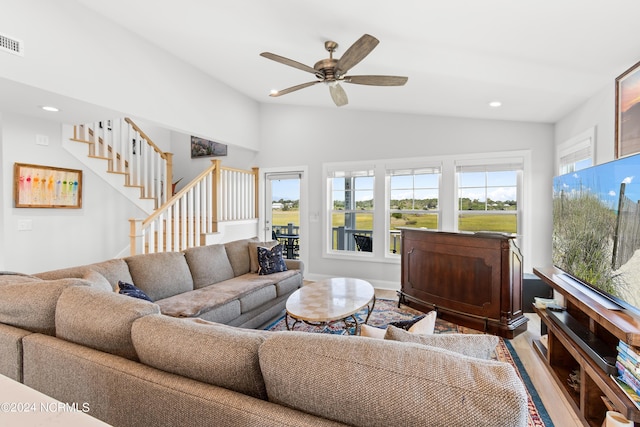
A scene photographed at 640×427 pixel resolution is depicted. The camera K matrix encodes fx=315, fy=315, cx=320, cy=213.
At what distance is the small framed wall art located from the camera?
3734 millimetres

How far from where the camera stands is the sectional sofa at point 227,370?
754 mm

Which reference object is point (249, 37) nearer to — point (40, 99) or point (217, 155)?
point (40, 99)

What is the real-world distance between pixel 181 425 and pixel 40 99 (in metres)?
3.35

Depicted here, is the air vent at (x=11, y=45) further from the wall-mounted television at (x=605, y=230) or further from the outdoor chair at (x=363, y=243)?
the outdoor chair at (x=363, y=243)

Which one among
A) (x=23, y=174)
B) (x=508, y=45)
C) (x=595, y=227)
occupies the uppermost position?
(x=508, y=45)

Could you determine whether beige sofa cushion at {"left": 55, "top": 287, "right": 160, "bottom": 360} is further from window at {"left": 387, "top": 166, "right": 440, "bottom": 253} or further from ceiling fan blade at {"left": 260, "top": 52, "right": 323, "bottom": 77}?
window at {"left": 387, "top": 166, "right": 440, "bottom": 253}

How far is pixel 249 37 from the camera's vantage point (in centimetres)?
314

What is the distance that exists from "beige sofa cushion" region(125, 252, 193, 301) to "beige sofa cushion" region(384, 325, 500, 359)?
2.52 metres

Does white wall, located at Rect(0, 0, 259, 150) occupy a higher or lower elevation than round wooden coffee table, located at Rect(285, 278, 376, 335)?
higher

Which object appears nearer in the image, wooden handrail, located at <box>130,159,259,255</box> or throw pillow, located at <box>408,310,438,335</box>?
throw pillow, located at <box>408,310,438,335</box>

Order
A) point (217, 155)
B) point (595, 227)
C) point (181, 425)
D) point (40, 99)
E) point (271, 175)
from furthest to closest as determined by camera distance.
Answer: point (217, 155), point (271, 175), point (40, 99), point (595, 227), point (181, 425)

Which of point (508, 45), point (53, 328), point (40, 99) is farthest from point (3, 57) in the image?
point (508, 45)

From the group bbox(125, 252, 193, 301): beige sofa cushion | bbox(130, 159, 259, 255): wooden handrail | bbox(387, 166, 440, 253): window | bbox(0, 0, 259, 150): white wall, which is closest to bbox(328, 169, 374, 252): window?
bbox(387, 166, 440, 253): window

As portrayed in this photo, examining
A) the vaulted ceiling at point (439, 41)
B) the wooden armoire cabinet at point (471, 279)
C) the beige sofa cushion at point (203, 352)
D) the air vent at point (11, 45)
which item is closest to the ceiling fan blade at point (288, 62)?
the vaulted ceiling at point (439, 41)
